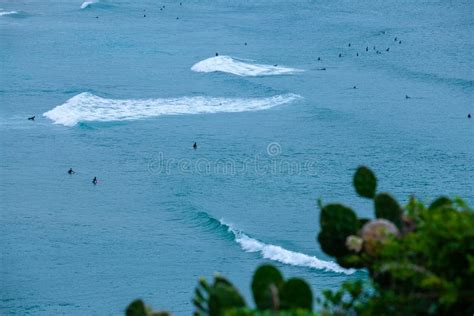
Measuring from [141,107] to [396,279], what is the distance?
1904 inches

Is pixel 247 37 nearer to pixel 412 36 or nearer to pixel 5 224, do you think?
pixel 412 36

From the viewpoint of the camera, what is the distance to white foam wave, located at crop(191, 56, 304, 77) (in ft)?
217

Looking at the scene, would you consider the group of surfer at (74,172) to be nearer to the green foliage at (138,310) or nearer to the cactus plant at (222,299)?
the green foliage at (138,310)

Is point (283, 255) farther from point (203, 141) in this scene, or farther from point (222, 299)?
point (222, 299)

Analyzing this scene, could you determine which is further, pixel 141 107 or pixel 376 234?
pixel 141 107

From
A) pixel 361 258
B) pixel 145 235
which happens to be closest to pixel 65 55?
pixel 145 235

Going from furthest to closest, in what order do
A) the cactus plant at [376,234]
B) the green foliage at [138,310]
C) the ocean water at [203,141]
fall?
the ocean water at [203,141]
the cactus plant at [376,234]
the green foliage at [138,310]

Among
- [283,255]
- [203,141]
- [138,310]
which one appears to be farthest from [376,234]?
[203,141]

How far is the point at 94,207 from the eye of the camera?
39.7 m

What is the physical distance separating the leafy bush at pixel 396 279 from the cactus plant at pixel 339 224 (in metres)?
0.18

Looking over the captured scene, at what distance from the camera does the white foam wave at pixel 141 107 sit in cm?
5486

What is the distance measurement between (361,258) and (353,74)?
55614 mm

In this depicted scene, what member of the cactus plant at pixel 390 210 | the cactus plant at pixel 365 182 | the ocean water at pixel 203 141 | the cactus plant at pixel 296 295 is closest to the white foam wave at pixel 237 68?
the ocean water at pixel 203 141

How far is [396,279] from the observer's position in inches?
385
